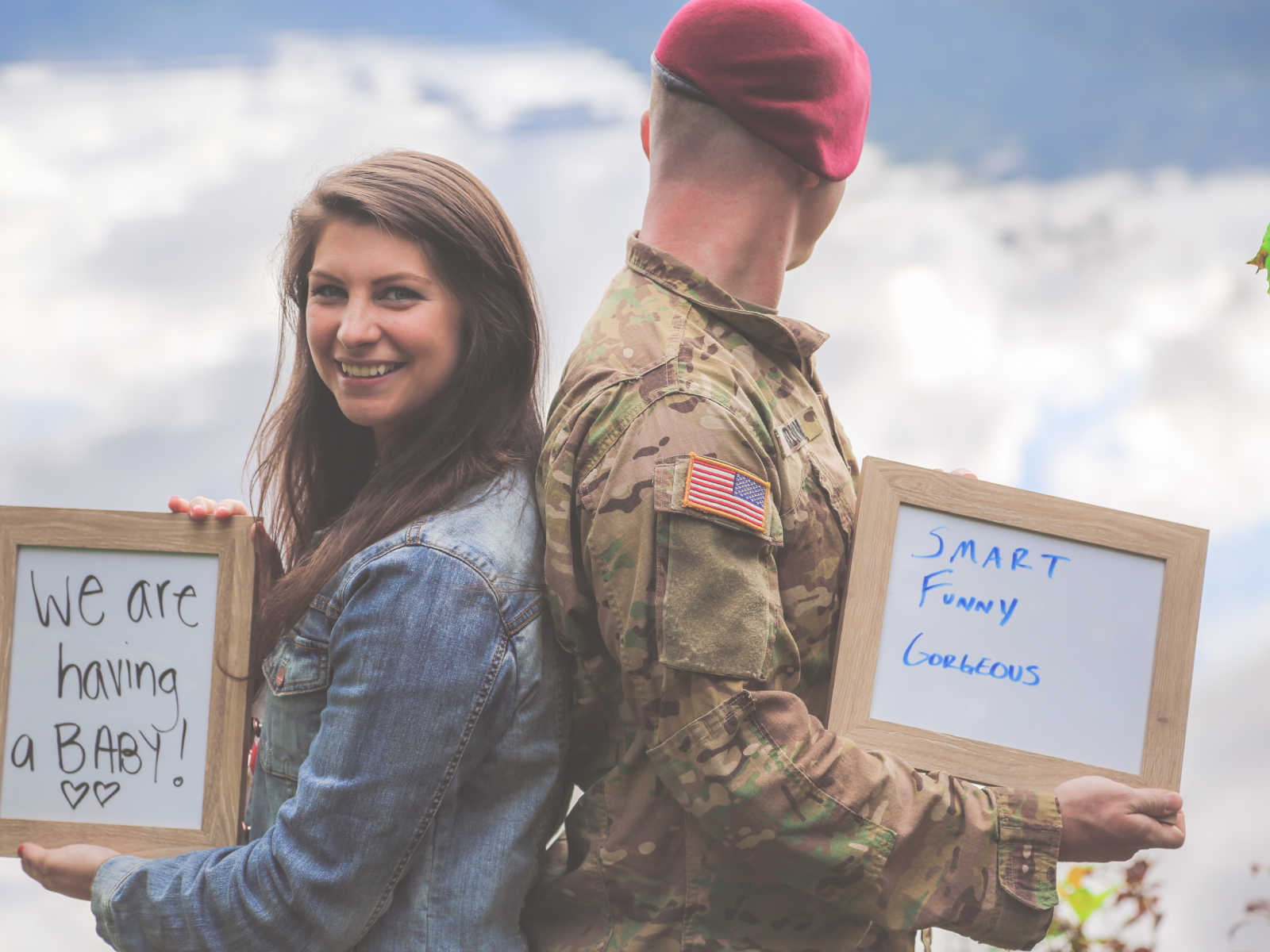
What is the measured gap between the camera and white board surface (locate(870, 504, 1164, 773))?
203 centimetres

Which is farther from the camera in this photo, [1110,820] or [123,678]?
[123,678]

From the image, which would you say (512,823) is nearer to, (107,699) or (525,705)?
(525,705)

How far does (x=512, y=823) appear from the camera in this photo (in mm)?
1955

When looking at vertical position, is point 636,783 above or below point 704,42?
below

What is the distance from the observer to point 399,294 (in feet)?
6.81

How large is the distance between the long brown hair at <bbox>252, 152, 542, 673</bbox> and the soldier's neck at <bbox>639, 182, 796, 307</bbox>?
0.89 ft

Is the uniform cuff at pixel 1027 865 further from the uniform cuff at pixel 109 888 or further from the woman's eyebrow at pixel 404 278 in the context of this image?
the uniform cuff at pixel 109 888

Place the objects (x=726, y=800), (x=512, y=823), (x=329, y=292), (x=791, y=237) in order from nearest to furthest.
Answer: (x=726, y=800) → (x=512, y=823) → (x=329, y=292) → (x=791, y=237)

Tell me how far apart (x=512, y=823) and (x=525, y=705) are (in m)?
0.19

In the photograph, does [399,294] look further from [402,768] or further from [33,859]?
[33,859]

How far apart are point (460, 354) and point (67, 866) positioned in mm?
1111

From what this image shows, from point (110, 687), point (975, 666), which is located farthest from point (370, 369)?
point (975, 666)

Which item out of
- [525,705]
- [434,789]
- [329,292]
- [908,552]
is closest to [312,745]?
[434,789]

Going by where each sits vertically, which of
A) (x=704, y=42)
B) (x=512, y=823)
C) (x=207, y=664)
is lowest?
(x=512, y=823)
